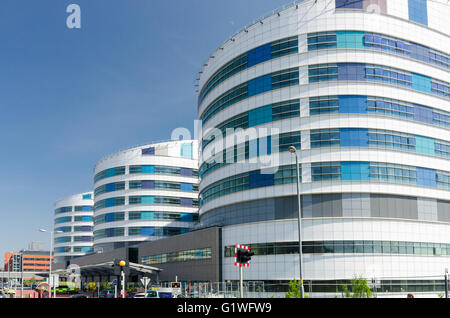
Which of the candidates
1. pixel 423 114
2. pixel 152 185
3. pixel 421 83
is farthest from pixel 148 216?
pixel 421 83

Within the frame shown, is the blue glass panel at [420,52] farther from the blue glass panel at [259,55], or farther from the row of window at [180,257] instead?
the row of window at [180,257]

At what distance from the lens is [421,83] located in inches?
1841

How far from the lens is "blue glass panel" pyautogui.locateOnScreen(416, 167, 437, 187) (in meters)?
44.9

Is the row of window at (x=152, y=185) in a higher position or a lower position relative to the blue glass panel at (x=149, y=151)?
lower

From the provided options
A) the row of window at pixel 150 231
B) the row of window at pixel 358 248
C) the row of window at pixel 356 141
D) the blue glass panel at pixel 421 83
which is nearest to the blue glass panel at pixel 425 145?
the row of window at pixel 356 141

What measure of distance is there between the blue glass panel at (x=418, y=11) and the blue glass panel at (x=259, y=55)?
50.4 feet

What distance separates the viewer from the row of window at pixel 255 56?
46.6 meters

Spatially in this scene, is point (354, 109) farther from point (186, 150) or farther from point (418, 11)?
point (186, 150)

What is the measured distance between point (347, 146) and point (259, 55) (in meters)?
14.1

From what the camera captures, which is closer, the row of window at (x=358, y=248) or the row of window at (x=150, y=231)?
the row of window at (x=358, y=248)

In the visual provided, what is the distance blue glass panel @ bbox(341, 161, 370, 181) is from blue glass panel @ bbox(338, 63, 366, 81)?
27.7 ft

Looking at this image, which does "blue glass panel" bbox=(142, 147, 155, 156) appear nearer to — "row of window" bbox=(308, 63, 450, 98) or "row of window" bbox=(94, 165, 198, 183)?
"row of window" bbox=(94, 165, 198, 183)

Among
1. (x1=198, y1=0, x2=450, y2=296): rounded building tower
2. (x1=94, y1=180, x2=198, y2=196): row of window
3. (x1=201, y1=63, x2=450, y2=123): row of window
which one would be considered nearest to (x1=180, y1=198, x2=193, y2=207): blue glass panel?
(x1=94, y1=180, x2=198, y2=196): row of window
